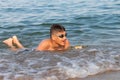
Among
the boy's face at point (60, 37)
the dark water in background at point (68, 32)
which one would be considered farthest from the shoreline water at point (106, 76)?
the boy's face at point (60, 37)

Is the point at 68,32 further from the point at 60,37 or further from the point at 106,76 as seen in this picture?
the point at 106,76

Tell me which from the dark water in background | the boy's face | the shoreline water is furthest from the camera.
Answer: the boy's face

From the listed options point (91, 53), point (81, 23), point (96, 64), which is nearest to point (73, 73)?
point (96, 64)

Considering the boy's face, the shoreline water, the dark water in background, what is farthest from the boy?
the shoreline water

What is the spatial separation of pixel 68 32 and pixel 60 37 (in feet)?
8.81

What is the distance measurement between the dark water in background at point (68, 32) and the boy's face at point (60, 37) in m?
0.27

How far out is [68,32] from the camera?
377 inches

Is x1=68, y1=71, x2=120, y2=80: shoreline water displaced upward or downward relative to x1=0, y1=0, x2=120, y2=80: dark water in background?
downward

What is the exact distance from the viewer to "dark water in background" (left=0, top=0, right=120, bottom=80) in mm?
5535

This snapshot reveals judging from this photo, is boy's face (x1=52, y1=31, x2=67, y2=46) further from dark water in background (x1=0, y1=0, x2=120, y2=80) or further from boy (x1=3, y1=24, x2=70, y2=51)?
dark water in background (x1=0, y1=0, x2=120, y2=80)

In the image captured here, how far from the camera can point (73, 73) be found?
17.4 ft

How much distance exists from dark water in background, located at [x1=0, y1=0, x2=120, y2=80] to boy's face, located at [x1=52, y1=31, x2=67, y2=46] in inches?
10.8

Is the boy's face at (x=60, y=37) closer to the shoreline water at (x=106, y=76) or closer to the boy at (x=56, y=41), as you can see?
the boy at (x=56, y=41)

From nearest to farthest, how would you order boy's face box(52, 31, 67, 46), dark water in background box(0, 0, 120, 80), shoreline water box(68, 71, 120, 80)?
1. shoreline water box(68, 71, 120, 80)
2. dark water in background box(0, 0, 120, 80)
3. boy's face box(52, 31, 67, 46)
